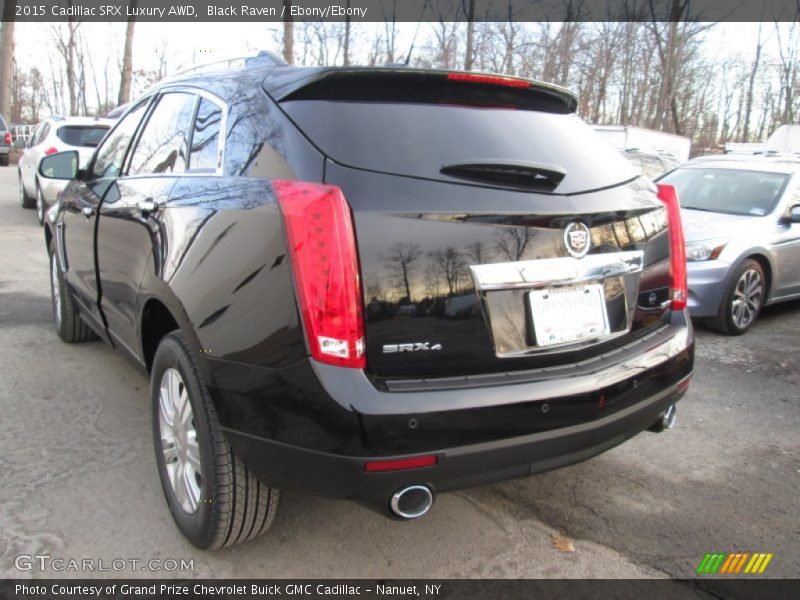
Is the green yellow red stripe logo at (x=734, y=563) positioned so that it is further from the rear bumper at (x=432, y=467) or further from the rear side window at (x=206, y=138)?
the rear side window at (x=206, y=138)

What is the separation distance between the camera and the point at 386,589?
2.35 metres

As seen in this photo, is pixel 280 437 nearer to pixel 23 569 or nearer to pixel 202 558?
pixel 202 558

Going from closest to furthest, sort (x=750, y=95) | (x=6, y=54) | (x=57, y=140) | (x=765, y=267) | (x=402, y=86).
Result: (x=402, y=86) < (x=765, y=267) < (x=57, y=140) < (x=6, y=54) < (x=750, y=95)

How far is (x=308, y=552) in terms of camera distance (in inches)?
99.9

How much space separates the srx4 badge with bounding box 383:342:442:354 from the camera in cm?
198

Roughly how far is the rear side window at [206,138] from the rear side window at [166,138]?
0.30 ft

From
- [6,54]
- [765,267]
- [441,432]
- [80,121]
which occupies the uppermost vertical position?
[6,54]

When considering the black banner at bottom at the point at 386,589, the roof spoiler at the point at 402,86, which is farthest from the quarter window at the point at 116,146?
the black banner at bottom at the point at 386,589

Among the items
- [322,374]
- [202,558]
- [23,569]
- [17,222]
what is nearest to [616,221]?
[322,374]

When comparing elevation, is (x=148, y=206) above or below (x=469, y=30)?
below

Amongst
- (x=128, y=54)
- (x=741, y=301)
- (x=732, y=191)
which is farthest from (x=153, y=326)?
(x=128, y=54)

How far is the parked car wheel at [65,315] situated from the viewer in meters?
4.61

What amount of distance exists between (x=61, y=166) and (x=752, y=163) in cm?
646

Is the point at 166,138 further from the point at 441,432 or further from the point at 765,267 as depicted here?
the point at 765,267
